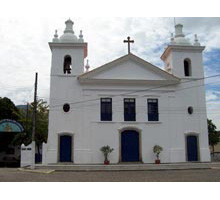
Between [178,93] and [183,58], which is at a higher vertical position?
[183,58]

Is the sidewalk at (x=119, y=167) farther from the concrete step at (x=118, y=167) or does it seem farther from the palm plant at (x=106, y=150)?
the palm plant at (x=106, y=150)

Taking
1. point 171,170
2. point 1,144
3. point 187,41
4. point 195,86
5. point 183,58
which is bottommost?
point 171,170

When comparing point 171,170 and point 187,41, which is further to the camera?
point 187,41

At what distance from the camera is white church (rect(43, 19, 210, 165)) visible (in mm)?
19031

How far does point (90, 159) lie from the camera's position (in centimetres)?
1881

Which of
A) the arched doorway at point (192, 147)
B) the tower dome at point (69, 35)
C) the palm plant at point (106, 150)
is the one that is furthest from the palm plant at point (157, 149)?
the tower dome at point (69, 35)

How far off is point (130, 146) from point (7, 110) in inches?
665

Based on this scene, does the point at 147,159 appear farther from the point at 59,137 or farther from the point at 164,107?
the point at 59,137

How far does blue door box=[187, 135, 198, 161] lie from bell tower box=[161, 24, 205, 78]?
4429mm

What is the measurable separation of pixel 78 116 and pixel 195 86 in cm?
840

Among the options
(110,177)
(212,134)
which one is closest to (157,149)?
(110,177)

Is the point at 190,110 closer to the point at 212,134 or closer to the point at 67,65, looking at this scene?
the point at 67,65

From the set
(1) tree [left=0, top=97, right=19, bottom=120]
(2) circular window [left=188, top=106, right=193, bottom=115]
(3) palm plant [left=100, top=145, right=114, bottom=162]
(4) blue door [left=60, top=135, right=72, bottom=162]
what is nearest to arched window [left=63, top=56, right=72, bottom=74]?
(4) blue door [left=60, top=135, right=72, bottom=162]

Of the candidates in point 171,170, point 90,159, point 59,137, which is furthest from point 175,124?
point 59,137
